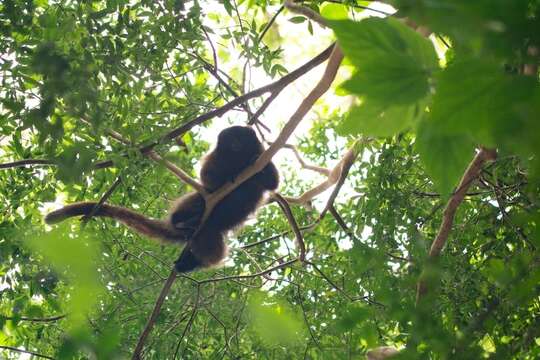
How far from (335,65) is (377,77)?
3451mm

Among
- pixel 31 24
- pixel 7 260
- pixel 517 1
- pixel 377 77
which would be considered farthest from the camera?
pixel 7 260

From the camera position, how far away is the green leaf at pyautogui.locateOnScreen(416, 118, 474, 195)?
1.34m

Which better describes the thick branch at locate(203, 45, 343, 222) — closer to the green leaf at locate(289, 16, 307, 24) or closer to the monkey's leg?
the green leaf at locate(289, 16, 307, 24)

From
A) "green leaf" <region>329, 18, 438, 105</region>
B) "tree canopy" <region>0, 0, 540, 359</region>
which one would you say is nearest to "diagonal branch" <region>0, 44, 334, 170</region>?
"tree canopy" <region>0, 0, 540, 359</region>

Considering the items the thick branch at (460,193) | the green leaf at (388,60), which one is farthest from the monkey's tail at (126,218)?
the green leaf at (388,60)

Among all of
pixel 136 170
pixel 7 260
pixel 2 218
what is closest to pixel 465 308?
pixel 136 170

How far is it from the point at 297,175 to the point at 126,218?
306cm

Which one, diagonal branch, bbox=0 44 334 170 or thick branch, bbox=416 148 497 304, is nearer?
thick branch, bbox=416 148 497 304

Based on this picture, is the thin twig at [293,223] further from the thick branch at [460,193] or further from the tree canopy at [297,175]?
the thick branch at [460,193]

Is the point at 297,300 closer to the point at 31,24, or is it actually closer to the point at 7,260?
the point at 7,260

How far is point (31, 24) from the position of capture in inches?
178

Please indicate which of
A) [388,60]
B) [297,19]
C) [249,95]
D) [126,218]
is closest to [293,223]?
[249,95]

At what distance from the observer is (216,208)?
20.9ft

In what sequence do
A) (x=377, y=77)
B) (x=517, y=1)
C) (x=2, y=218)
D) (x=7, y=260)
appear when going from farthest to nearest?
(x=2, y=218) < (x=7, y=260) < (x=377, y=77) < (x=517, y=1)
